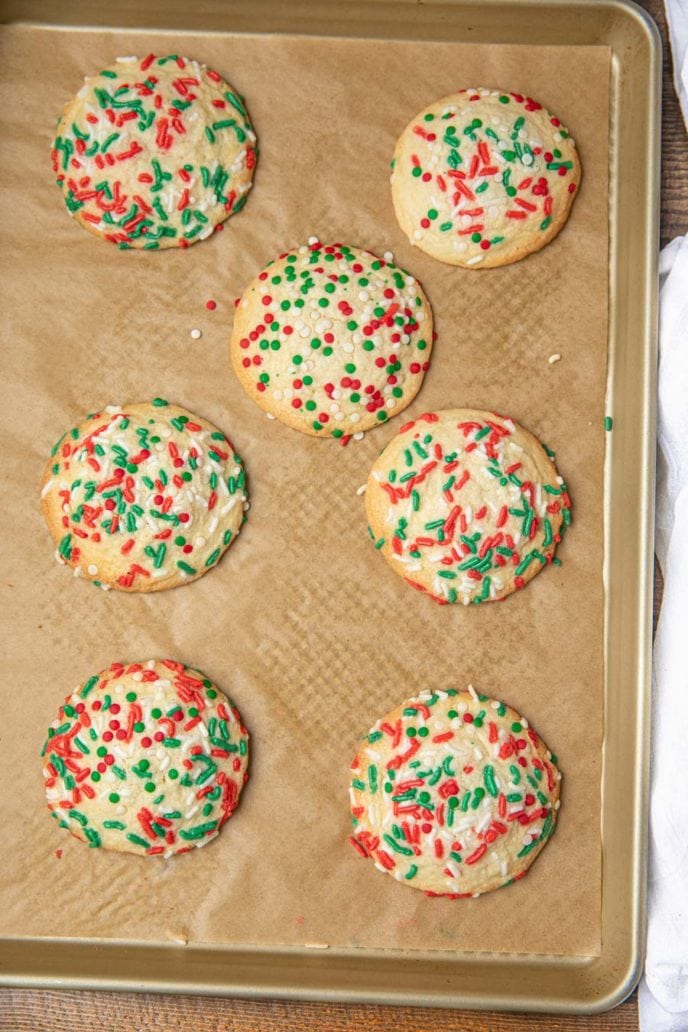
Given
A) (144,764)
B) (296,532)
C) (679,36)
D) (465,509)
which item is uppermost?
(679,36)

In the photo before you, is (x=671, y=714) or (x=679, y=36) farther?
(x=679, y=36)

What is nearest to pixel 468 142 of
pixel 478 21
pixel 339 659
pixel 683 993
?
pixel 478 21

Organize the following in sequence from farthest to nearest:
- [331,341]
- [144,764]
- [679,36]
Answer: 1. [679,36]
2. [331,341]
3. [144,764]

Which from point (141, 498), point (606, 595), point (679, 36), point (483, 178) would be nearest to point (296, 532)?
point (141, 498)

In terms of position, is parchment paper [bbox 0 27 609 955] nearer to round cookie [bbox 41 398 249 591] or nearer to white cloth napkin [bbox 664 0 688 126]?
round cookie [bbox 41 398 249 591]

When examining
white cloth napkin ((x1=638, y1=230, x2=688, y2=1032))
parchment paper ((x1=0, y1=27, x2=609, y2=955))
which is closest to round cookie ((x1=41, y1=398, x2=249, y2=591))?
parchment paper ((x1=0, y1=27, x2=609, y2=955))

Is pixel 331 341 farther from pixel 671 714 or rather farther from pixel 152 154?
pixel 671 714
